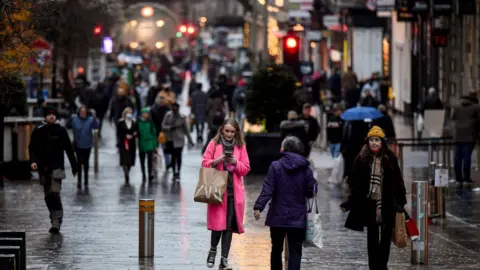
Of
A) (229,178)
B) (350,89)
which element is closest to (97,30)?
(350,89)

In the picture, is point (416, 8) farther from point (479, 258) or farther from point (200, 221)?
point (479, 258)

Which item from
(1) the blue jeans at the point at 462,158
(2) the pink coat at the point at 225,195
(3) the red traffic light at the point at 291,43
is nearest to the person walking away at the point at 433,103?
(3) the red traffic light at the point at 291,43

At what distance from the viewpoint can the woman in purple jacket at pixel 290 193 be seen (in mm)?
13836

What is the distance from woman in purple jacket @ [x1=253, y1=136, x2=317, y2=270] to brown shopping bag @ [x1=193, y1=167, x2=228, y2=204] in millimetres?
1091

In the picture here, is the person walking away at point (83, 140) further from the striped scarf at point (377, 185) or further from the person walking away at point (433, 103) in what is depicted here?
the striped scarf at point (377, 185)

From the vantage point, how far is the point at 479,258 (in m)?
16.8

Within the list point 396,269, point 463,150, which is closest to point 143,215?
point 396,269

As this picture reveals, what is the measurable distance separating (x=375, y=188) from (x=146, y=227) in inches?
125

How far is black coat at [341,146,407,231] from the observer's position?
46.6 ft

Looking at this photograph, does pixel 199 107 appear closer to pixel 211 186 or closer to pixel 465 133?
pixel 465 133

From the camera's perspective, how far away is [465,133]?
25.1m

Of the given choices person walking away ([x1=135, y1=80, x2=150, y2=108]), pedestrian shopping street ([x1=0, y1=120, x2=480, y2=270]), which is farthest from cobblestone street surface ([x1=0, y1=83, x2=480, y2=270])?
person walking away ([x1=135, y1=80, x2=150, y2=108])

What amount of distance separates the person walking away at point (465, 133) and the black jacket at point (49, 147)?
8.63m

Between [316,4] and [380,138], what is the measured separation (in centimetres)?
4933
